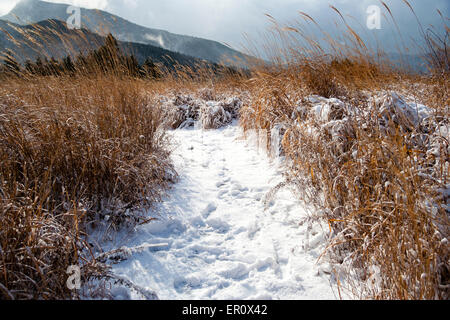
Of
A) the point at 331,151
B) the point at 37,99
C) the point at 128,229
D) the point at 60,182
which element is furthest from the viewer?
the point at 37,99

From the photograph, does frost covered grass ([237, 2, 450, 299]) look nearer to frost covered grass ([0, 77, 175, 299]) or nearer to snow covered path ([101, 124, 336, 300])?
snow covered path ([101, 124, 336, 300])

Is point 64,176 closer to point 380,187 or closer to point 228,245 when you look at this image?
point 228,245

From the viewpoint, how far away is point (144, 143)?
271 cm

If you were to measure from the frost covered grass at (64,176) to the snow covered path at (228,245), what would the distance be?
0.87ft

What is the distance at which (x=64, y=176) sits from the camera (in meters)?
1.74

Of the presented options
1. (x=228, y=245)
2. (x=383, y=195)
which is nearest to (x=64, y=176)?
(x=228, y=245)

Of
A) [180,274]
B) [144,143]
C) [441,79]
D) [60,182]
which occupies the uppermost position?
[441,79]

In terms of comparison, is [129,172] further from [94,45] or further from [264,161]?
[94,45]

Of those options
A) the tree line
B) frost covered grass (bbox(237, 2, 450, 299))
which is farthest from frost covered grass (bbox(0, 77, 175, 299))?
frost covered grass (bbox(237, 2, 450, 299))

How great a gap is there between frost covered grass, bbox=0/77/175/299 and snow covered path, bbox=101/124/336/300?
0.26 metres

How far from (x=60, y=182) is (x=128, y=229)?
60 cm
